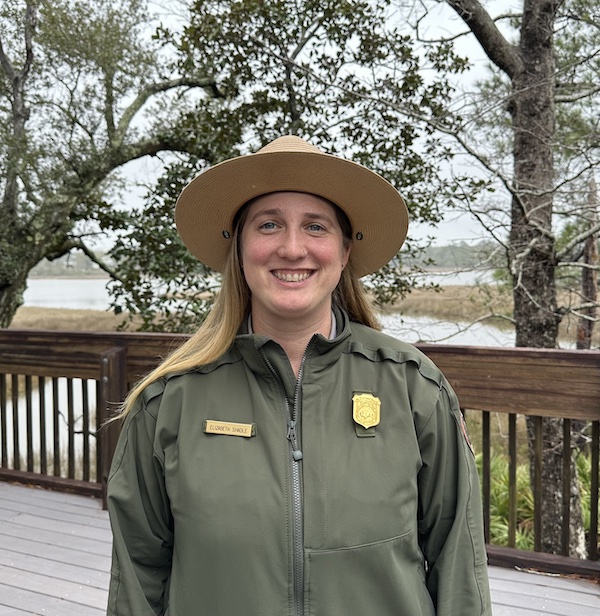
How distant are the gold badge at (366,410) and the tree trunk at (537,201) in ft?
13.8

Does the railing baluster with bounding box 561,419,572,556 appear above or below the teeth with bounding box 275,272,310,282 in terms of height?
below

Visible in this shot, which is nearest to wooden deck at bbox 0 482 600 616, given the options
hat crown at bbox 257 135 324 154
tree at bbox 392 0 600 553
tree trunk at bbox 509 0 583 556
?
hat crown at bbox 257 135 324 154

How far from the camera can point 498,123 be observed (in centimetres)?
510

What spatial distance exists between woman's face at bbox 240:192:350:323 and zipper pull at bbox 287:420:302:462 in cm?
22

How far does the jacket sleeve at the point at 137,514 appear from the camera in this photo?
114cm

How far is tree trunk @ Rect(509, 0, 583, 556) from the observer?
5164 mm

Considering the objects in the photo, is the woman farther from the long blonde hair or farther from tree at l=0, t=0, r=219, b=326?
tree at l=0, t=0, r=219, b=326

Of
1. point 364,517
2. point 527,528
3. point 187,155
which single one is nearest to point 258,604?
point 364,517

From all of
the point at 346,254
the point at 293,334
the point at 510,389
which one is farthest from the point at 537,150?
the point at 293,334

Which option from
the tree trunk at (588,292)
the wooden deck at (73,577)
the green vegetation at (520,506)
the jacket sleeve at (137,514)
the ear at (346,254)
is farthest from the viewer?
the green vegetation at (520,506)

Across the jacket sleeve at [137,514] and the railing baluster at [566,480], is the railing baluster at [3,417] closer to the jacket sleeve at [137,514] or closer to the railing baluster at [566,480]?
the jacket sleeve at [137,514]

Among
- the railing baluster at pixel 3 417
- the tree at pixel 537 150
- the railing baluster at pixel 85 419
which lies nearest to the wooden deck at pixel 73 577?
the railing baluster at pixel 85 419

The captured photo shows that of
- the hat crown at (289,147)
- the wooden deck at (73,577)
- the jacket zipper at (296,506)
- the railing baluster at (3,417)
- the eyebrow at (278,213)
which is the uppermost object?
the hat crown at (289,147)

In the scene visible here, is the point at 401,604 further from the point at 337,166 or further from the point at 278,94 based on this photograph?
the point at 278,94
